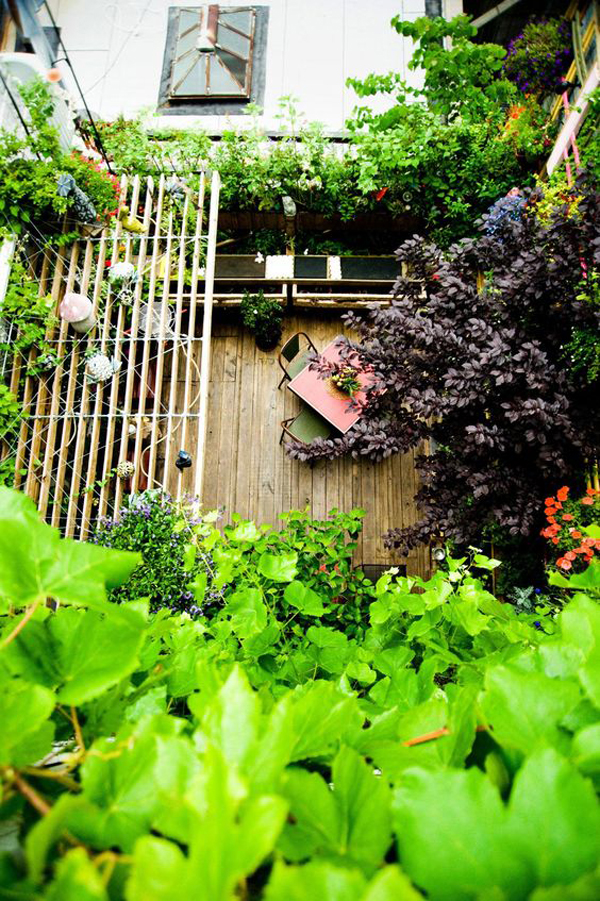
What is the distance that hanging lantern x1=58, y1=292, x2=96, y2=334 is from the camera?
3740 millimetres

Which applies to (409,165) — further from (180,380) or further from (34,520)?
(34,520)

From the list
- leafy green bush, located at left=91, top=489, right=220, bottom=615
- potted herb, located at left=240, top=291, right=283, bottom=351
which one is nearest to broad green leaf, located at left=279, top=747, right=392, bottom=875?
leafy green bush, located at left=91, top=489, right=220, bottom=615

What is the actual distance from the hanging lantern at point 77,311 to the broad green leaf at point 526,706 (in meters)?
4.03

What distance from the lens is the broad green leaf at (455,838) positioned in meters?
0.21

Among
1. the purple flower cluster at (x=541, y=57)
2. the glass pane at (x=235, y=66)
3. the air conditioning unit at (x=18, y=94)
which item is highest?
the glass pane at (x=235, y=66)

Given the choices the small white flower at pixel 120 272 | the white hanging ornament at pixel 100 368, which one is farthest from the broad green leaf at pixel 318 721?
the small white flower at pixel 120 272

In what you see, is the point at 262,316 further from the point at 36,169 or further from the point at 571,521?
the point at 571,521

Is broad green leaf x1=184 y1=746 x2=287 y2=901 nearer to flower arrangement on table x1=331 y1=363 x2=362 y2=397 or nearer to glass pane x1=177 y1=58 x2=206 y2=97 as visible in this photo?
flower arrangement on table x1=331 y1=363 x2=362 y2=397

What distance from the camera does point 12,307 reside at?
382 centimetres

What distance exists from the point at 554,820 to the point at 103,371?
12.9 feet

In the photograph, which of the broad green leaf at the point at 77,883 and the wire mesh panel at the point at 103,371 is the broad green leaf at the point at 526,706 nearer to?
the broad green leaf at the point at 77,883

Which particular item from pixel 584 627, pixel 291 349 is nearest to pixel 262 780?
pixel 584 627

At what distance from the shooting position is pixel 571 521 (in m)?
2.68

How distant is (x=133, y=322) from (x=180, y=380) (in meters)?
1.37
